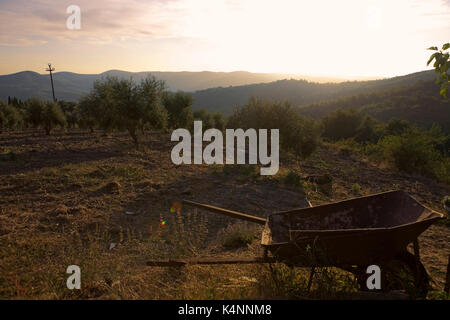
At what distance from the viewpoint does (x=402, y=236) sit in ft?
11.3

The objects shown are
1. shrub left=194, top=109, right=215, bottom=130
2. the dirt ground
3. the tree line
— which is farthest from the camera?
shrub left=194, top=109, right=215, bottom=130

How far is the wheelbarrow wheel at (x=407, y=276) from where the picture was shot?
138 inches

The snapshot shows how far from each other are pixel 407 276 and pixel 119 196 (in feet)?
25.8

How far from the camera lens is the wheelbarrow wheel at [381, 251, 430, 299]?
3498mm

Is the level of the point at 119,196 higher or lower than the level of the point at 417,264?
lower

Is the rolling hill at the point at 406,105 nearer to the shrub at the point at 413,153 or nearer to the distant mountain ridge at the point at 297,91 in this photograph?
the distant mountain ridge at the point at 297,91

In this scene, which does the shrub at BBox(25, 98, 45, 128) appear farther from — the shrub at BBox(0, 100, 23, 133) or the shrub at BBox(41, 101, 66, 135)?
the shrub at BBox(0, 100, 23, 133)

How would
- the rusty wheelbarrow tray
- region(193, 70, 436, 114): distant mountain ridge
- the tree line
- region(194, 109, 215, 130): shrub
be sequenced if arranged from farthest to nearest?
1. region(193, 70, 436, 114): distant mountain ridge
2. region(194, 109, 215, 130): shrub
3. the tree line
4. the rusty wheelbarrow tray

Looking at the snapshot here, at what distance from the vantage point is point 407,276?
365 centimetres

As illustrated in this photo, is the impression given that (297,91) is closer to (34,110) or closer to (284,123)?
(34,110)

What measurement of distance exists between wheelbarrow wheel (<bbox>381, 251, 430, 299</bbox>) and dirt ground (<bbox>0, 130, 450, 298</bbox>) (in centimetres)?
26

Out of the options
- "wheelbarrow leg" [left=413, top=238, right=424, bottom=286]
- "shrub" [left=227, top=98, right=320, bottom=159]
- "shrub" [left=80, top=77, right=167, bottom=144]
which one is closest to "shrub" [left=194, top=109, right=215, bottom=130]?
"shrub" [left=80, top=77, right=167, bottom=144]

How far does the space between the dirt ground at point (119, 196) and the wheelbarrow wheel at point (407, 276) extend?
10.4 inches

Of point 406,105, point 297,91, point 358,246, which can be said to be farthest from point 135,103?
point 297,91
